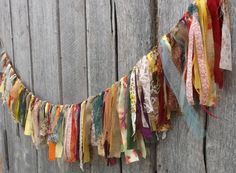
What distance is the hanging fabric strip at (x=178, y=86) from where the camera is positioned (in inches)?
44.9

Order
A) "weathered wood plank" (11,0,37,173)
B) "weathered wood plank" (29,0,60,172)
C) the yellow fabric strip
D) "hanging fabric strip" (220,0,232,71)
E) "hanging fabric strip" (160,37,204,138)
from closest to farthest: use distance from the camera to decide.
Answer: "hanging fabric strip" (220,0,232,71) < "hanging fabric strip" (160,37,204,138) < "weathered wood plank" (29,0,60,172) < the yellow fabric strip < "weathered wood plank" (11,0,37,173)

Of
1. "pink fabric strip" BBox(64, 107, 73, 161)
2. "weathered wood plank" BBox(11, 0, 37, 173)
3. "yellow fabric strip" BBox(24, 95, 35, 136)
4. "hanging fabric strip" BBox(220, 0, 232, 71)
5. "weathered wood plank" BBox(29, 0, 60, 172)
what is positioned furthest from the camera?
"weathered wood plank" BBox(11, 0, 37, 173)

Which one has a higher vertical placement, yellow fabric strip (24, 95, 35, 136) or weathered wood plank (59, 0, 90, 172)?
weathered wood plank (59, 0, 90, 172)

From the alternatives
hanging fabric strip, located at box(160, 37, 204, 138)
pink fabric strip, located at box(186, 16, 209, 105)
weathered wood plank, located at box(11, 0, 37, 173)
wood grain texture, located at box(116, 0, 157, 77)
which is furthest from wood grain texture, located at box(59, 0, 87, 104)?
pink fabric strip, located at box(186, 16, 209, 105)

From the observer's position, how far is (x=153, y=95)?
1215 mm

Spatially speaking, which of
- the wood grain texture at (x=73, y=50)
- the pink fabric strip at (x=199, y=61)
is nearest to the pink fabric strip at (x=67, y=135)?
the wood grain texture at (x=73, y=50)

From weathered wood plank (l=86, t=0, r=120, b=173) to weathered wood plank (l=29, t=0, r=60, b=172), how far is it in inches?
9.7

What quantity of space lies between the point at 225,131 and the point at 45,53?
98 centimetres

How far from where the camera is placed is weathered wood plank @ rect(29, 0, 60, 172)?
5.74 feet

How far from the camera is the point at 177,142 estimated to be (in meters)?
1.26

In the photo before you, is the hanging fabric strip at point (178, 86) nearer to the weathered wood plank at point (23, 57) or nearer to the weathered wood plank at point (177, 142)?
the weathered wood plank at point (177, 142)

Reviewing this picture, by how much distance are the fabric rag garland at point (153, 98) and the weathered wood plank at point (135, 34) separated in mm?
Answer: 55

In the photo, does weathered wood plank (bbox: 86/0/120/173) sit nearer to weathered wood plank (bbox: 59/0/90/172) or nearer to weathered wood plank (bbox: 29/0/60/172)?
weathered wood plank (bbox: 59/0/90/172)

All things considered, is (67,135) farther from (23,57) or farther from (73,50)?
(23,57)
